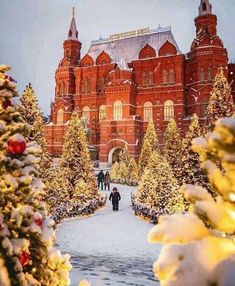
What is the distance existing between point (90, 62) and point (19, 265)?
50.8 m

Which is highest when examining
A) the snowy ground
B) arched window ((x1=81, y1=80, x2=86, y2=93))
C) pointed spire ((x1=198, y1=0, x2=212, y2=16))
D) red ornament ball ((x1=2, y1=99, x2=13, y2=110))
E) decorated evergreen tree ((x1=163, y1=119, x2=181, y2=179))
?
pointed spire ((x1=198, y1=0, x2=212, y2=16))

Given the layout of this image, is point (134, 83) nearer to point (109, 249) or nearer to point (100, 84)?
point (100, 84)

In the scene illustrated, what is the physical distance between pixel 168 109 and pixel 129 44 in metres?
13.1

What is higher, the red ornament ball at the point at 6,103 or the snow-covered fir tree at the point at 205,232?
the red ornament ball at the point at 6,103

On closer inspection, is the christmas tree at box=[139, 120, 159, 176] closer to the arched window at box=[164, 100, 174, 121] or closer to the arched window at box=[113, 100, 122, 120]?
→ the arched window at box=[113, 100, 122, 120]

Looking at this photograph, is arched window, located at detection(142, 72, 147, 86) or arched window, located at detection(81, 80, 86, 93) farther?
arched window, located at detection(81, 80, 86, 93)

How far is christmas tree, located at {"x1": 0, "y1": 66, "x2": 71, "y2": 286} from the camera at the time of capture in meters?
2.77

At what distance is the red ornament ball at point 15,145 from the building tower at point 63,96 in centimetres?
4621

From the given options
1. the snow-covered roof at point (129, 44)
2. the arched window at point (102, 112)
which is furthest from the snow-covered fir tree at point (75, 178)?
the snow-covered roof at point (129, 44)

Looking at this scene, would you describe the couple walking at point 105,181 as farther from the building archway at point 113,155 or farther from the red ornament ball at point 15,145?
the red ornament ball at point 15,145

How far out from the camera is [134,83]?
154ft

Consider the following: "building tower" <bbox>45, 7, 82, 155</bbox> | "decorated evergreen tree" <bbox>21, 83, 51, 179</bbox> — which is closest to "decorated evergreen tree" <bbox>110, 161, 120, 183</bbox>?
"building tower" <bbox>45, 7, 82, 155</bbox>

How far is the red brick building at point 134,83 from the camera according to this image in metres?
43.2

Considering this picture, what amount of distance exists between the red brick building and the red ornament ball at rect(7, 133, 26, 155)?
39.4 m
